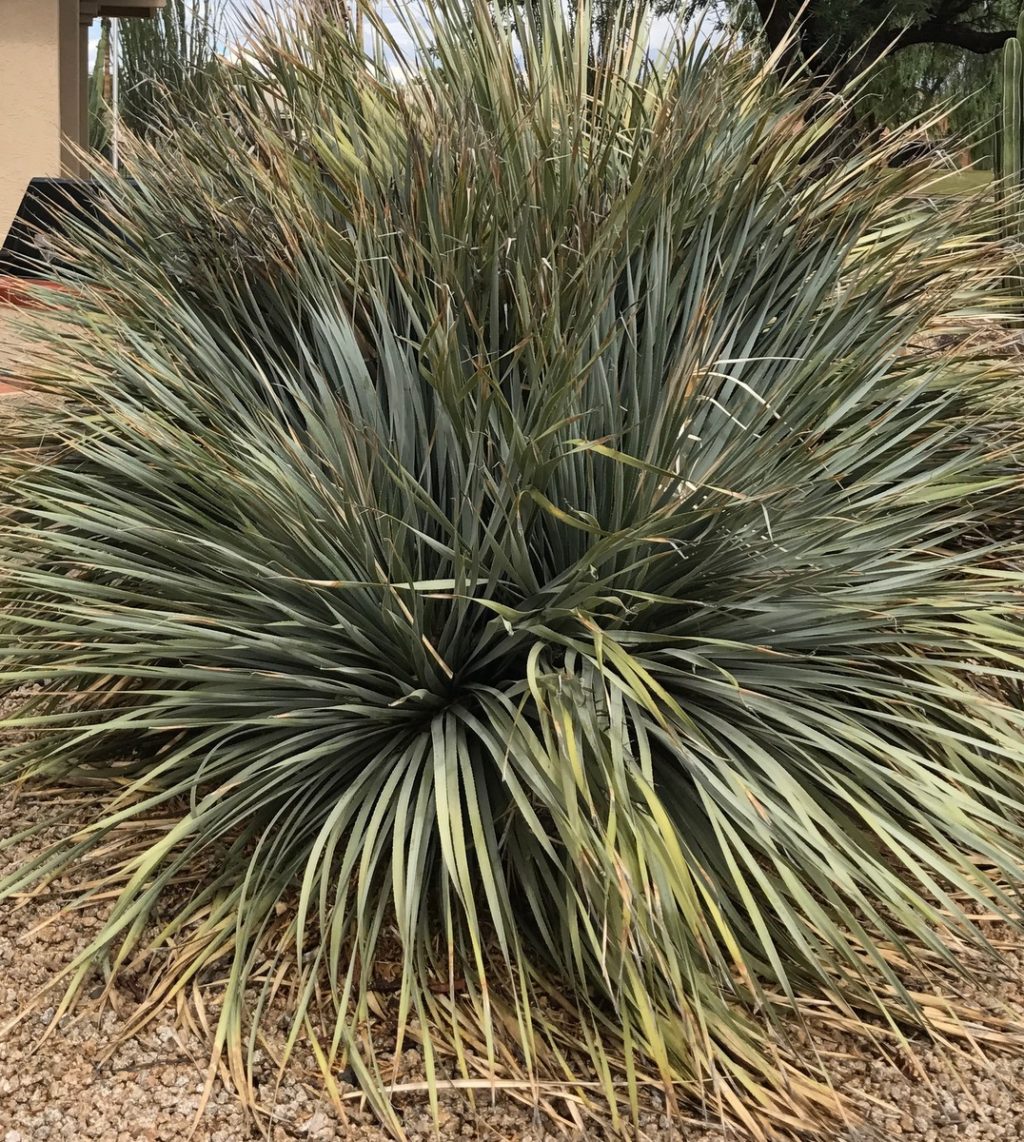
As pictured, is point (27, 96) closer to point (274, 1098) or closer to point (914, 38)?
point (274, 1098)

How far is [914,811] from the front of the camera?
212 cm

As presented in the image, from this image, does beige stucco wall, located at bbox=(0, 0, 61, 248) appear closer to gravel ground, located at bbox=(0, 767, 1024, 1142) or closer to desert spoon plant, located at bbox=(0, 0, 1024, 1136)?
desert spoon plant, located at bbox=(0, 0, 1024, 1136)

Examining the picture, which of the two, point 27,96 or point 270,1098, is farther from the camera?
point 27,96

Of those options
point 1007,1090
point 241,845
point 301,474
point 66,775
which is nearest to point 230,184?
point 301,474

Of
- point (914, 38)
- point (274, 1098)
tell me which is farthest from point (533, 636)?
point (914, 38)

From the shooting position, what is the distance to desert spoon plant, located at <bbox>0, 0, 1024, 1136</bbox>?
2.07 meters

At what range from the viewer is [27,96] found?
759cm

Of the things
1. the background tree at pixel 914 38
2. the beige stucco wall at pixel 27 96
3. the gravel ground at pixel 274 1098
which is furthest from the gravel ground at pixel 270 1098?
the background tree at pixel 914 38

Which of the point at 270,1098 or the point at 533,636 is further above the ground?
the point at 533,636

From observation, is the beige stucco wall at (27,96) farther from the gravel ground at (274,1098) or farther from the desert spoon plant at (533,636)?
the gravel ground at (274,1098)

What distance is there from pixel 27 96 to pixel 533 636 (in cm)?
688

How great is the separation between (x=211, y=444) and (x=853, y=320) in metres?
1.55

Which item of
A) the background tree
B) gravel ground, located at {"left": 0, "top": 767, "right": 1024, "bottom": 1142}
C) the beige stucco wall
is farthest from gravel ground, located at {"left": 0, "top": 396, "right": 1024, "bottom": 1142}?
the background tree

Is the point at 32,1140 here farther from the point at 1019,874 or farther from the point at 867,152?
the point at 867,152
